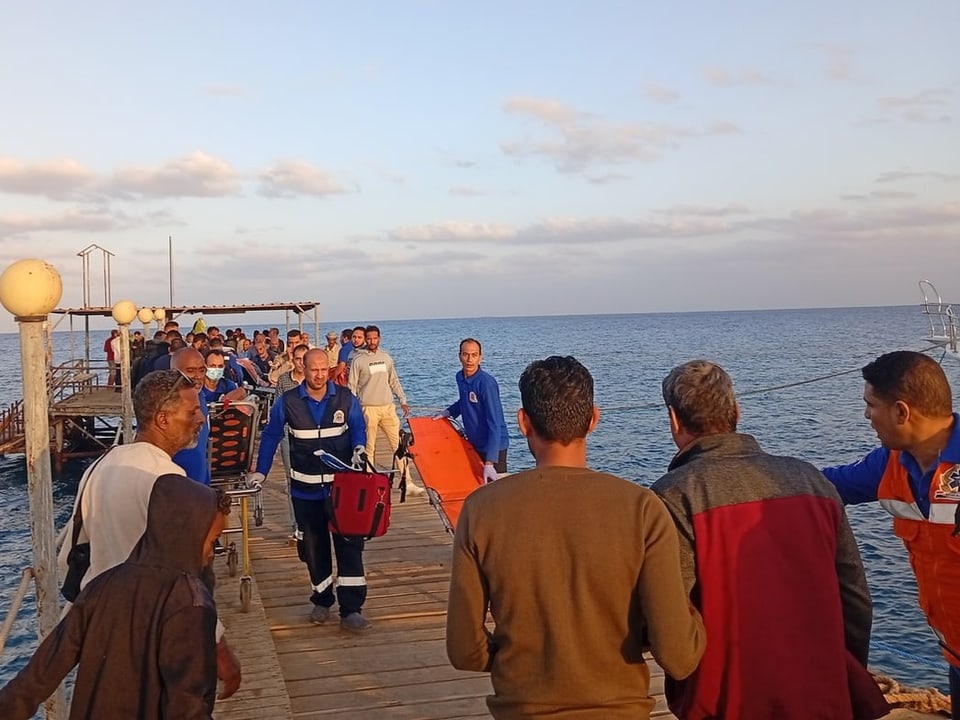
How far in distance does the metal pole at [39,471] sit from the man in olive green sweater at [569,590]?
220 cm

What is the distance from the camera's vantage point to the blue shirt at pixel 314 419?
506 cm

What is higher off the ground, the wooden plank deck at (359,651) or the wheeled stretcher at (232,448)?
the wheeled stretcher at (232,448)

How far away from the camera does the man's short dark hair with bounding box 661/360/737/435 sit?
2.21 metres

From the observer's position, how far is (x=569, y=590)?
195 cm

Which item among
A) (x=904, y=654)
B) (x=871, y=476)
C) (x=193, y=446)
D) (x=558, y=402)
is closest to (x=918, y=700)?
(x=871, y=476)

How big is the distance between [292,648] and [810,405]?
94.5 feet

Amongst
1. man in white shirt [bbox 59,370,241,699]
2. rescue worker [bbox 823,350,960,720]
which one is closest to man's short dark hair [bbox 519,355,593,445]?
rescue worker [bbox 823,350,960,720]

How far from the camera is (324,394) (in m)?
5.11

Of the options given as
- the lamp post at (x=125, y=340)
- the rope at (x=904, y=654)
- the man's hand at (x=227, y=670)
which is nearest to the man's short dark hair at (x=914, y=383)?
the man's hand at (x=227, y=670)

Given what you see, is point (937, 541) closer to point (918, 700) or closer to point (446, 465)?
point (918, 700)

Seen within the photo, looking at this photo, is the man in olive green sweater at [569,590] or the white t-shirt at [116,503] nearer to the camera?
the man in olive green sweater at [569,590]

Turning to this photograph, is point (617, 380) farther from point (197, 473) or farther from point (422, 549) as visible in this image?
point (197, 473)

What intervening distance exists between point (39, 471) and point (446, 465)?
3.92 metres

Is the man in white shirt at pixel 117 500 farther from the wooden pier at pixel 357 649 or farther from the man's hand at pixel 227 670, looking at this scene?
the wooden pier at pixel 357 649
